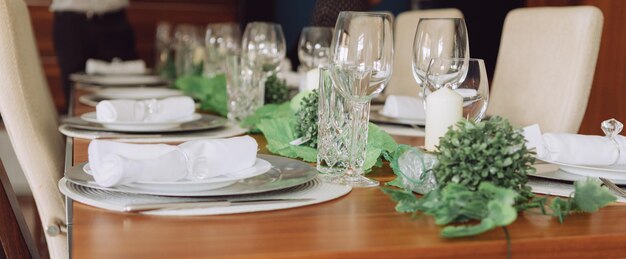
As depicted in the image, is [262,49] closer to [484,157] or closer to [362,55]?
[362,55]

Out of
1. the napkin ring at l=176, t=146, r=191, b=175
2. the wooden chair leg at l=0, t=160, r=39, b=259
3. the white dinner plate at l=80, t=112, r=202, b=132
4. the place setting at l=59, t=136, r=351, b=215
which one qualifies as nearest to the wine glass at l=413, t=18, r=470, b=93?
the place setting at l=59, t=136, r=351, b=215

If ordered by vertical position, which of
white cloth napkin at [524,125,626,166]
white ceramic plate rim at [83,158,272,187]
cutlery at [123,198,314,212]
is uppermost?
white cloth napkin at [524,125,626,166]

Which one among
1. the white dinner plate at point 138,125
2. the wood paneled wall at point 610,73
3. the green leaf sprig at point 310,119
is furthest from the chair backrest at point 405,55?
the green leaf sprig at point 310,119

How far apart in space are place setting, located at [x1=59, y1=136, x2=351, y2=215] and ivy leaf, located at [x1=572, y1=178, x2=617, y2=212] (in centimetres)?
28

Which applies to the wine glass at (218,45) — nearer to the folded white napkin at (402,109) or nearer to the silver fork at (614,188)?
the folded white napkin at (402,109)

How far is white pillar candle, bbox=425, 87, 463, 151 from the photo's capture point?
1070 millimetres

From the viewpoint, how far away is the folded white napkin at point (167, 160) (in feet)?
3.02

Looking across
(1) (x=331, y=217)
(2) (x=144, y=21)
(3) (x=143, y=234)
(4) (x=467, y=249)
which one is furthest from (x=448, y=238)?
(2) (x=144, y=21)

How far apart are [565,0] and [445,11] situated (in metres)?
A: 1.12

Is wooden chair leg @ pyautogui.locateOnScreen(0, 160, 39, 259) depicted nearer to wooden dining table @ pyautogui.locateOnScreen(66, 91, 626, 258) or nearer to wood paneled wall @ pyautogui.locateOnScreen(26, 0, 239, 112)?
wooden dining table @ pyautogui.locateOnScreen(66, 91, 626, 258)

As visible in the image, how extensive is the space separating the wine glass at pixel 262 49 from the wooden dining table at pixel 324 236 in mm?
962

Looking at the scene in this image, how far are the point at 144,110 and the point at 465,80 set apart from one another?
747 millimetres

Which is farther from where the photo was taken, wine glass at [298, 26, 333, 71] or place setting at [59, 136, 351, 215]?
wine glass at [298, 26, 333, 71]

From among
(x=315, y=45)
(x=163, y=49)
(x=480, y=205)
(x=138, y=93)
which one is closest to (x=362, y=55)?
(x=480, y=205)
